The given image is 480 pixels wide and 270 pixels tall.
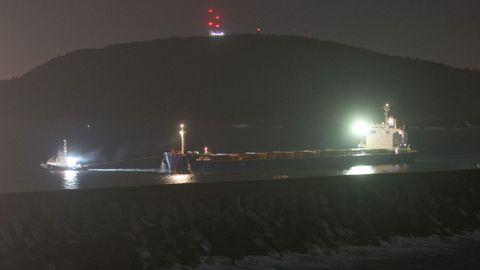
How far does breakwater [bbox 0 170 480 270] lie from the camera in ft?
56.2

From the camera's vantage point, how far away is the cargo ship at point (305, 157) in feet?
173

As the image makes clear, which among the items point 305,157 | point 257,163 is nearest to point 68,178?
point 257,163

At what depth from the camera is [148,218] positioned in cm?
1881

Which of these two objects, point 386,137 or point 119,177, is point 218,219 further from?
point 386,137

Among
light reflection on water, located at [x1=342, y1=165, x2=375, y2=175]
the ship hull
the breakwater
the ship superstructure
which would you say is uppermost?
the ship superstructure

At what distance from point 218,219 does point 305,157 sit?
3733 centimetres

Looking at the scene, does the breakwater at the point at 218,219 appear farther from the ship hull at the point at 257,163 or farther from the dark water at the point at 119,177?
the ship hull at the point at 257,163

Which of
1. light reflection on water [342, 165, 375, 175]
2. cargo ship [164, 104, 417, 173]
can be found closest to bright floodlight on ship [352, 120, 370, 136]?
cargo ship [164, 104, 417, 173]

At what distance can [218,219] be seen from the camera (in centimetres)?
1955

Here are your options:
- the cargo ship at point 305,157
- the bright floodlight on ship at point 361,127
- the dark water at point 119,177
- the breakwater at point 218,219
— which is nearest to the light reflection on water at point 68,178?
the dark water at point 119,177

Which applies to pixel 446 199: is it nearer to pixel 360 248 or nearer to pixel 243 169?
pixel 360 248

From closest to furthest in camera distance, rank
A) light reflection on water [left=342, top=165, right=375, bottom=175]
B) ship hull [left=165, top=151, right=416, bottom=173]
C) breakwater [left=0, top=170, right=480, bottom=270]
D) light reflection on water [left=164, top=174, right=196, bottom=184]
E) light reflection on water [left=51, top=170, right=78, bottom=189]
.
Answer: breakwater [left=0, top=170, right=480, bottom=270] < light reflection on water [left=51, top=170, right=78, bottom=189] < light reflection on water [left=164, top=174, right=196, bottom=184] < ship hull [left=165, top=151, right=416, bottom=173] < light reflection on water [left=342, top=165, right=375, bottom=175]

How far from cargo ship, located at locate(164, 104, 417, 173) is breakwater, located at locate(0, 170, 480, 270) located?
2851 centimetres

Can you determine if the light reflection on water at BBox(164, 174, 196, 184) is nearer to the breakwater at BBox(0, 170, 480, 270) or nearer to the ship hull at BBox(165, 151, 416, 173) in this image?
the ship hull at BBox(165, 151, 416, 173)
